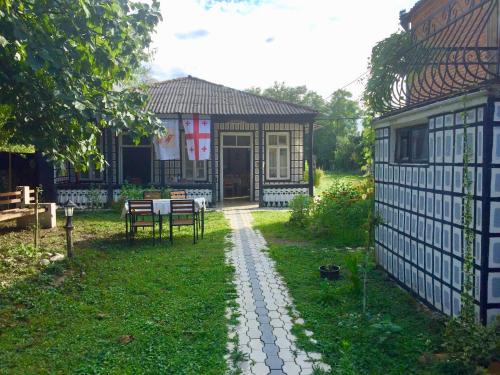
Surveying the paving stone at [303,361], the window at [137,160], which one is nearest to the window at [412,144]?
the paving stone at [303,361]

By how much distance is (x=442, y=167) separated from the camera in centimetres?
407

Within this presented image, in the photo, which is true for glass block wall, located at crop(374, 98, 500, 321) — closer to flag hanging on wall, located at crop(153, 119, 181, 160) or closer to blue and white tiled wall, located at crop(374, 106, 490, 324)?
blue and white tiled wall, located at crop(374, 106, 490, 324)

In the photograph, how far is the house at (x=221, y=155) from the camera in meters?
14.0

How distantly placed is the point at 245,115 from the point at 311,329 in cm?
1077

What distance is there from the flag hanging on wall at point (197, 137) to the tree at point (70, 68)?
7.14 meters

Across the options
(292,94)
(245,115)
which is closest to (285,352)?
(245,115)

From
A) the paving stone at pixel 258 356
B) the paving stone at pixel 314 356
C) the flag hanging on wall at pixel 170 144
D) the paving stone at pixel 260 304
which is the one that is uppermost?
the flag hanging on wall at pixel 170 144

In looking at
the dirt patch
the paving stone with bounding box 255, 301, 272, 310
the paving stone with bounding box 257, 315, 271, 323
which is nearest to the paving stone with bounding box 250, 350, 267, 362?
the paving stone with bounding box 257, 315, 271, 323

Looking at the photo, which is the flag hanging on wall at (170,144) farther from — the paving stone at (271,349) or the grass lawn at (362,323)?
the paving stone at (271,349)

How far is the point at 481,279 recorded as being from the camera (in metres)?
3.45

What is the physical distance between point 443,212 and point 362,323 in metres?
1.37

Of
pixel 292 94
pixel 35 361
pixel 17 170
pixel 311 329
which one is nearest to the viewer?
pixel 35 361

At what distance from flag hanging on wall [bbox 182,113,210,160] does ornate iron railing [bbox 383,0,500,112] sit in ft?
28.5

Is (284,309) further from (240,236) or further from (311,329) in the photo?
(240,236)
